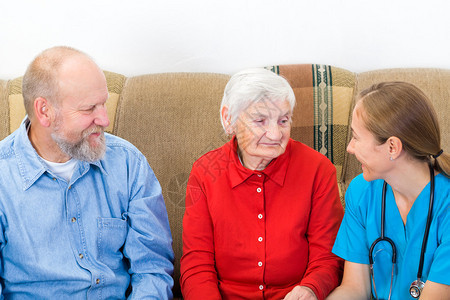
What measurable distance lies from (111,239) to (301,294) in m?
0.64

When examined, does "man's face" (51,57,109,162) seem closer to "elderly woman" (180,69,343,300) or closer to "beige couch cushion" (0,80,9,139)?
"elderly woman" (180,69,343,300)

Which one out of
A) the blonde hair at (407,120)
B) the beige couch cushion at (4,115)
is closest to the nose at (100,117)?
the beige couch cushion at (4,115)

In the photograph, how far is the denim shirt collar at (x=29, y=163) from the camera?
5.46 feet

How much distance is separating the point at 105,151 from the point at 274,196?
23.0 inches

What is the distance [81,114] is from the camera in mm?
1679

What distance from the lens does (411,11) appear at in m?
2.32

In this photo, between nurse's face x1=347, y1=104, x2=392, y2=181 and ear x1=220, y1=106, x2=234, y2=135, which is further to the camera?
ear x1=220, y1=106, x2=234, y2=135

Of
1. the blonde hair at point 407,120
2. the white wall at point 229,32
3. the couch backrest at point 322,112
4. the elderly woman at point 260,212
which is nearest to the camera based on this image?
the blonde hair at point 407,120

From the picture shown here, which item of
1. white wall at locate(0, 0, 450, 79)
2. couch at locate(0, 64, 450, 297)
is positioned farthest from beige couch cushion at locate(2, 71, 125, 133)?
white wall at locate(0, 0, 450, 79)

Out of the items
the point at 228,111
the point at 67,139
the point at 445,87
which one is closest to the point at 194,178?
the point at 228,111

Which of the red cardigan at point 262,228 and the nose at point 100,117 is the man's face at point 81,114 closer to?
the nose at point 100,117

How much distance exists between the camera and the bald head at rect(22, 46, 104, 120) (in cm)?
165

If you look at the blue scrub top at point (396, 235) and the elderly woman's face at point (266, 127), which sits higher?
the elderly woman's face at point (266, 127)

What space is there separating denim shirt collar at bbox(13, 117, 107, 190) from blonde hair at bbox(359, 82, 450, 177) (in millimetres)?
906
